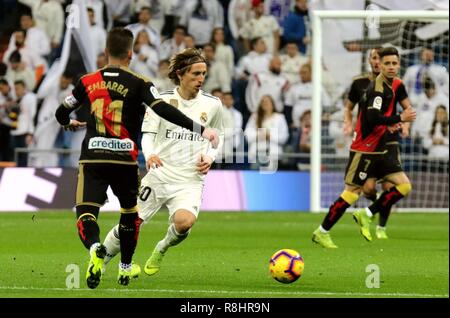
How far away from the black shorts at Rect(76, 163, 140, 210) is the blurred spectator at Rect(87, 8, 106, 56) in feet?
42.1

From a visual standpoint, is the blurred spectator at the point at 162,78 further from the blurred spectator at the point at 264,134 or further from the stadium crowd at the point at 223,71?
the blurred spectator at the point at 264,134

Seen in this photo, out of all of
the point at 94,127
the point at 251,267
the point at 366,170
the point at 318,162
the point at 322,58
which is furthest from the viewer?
the point at 322,58

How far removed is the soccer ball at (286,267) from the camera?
10125mm

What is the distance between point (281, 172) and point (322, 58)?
256 centimetres

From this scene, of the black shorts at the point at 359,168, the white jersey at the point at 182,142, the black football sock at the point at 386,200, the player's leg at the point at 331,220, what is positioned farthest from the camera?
the black football sock at the point at 386,200

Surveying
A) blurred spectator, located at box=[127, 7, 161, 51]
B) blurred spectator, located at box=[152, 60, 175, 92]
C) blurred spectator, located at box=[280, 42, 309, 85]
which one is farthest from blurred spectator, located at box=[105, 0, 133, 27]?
blurred spectator, located at box=[280, 42, 309, 85]

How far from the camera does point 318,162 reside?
2116cm

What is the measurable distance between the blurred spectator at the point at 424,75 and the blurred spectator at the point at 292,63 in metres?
2.07

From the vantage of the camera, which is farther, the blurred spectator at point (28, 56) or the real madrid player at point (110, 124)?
the blurred spectator at point (28, 56)

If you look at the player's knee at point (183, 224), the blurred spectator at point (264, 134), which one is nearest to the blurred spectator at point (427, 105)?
the blurred spectator at point (264, 134)

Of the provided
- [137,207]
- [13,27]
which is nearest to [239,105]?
[13,27]

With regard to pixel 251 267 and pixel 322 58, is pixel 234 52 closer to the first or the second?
pixel 322 58

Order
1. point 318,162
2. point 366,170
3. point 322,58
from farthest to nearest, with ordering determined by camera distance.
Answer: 1. point 322,58
2. point 318,162
3. point 366,170

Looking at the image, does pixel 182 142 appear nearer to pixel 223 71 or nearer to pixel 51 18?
pixel 223 71
